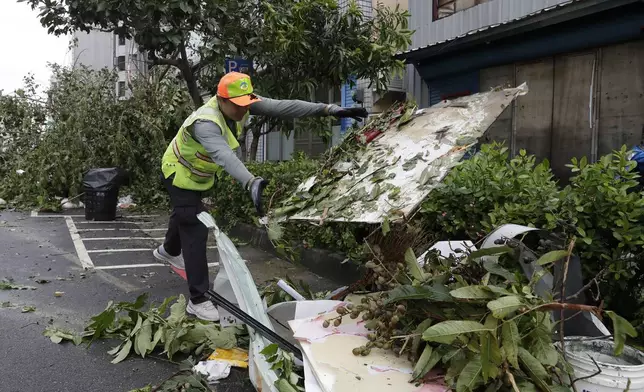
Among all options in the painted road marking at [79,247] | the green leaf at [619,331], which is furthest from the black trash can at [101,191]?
the green leaf at [619,331]

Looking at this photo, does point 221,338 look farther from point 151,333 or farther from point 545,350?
point 545,350

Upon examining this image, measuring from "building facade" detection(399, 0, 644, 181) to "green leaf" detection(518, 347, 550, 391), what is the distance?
5.43 metres

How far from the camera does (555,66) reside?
285 inches

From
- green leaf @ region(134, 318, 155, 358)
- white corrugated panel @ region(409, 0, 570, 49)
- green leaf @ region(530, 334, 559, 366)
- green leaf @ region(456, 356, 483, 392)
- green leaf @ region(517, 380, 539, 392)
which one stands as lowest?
green leaf @ region(134, 318, 155, 358)

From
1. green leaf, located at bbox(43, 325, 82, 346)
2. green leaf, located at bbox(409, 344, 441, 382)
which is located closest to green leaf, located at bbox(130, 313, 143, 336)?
green leaf, located at bbox(43, 325, 82, 346)

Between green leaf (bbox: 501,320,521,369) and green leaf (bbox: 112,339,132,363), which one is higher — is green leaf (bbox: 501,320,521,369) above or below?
above

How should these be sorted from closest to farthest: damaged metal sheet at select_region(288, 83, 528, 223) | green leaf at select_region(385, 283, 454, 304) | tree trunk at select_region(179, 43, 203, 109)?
1. green leaf at select_region(385, 283, 454, 304)
2. damaged metal sheet at select_region(288, 83, 528, 223)
3. tree trunk at select_region(179, 43, 203, 109)

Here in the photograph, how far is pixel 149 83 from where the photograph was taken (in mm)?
10711

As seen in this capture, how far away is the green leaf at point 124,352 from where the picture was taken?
301cm

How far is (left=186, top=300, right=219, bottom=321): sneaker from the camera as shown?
3523 millimetres

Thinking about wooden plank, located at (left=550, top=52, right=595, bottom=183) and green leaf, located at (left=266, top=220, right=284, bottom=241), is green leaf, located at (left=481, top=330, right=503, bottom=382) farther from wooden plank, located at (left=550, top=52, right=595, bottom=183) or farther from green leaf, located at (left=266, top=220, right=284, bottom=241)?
wooden plank, located at (left=550, top=52, right=595, bottom=183)

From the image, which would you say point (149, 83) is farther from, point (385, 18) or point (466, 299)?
point (466, 299)

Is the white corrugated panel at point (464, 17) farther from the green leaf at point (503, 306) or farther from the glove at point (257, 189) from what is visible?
the green leaf at point (503, 306)

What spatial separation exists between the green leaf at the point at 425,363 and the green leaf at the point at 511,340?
31cm
